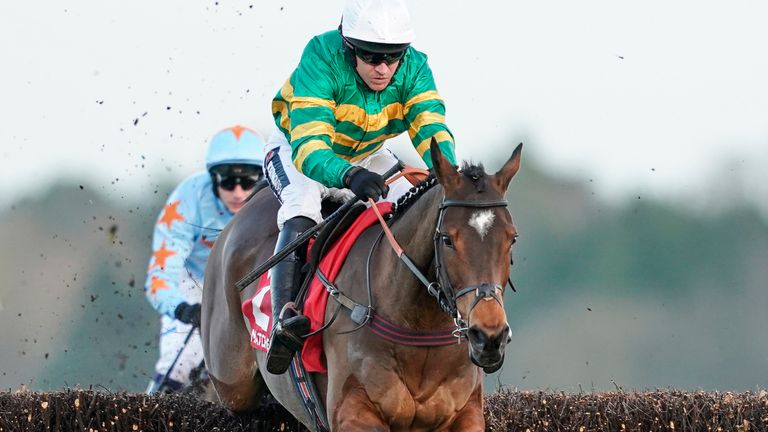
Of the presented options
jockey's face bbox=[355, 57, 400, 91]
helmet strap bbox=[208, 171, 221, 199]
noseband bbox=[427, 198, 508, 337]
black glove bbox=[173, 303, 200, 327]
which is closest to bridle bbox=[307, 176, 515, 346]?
noseband bbox=[427, 198, 508, 337]

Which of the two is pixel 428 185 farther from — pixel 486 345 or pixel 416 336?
pixel 486 345

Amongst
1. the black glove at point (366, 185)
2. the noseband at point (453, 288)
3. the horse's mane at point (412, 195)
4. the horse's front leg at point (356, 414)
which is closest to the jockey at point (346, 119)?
the black glove at point (366, 185)

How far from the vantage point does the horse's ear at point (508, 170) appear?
243 inches

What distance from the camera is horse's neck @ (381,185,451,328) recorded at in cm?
634

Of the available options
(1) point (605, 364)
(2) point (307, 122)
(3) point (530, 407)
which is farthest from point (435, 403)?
(1) point (605, 364)

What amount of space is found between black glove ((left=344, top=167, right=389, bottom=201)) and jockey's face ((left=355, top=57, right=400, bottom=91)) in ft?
2.21

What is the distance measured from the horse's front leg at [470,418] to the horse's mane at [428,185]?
2.93 feet

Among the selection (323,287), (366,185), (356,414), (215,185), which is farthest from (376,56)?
(215,185)

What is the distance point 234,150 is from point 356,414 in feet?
14.5

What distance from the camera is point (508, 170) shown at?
6199 millimetres

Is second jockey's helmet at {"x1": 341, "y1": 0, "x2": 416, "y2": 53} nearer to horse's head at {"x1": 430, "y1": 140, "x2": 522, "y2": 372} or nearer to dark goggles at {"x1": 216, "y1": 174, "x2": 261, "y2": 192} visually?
horse's head at {"x1": 430, "y1": 140, "x2": 522, "y2": 372}

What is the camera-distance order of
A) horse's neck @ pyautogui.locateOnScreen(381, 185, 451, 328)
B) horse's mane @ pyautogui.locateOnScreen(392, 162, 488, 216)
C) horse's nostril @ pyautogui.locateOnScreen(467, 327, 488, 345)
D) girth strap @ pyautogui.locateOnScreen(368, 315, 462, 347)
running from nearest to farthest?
horse's nostril @ pyautogui.locateOnScreen(467, 327, 488, 345), horse's mane @ pyautogui.locateOnScreen(392, 162, 488, 216), horse's neck @ pyautogui.locateOnScreen(381, 185, 451, 328), girth strap @ pyautogui.locateOnScreen(368, 315, 462, 347)

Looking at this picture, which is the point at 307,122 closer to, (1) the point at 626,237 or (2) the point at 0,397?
(2) the point at 0,397

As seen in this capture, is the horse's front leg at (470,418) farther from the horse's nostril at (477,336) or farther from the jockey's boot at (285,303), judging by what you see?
the horse's nostril at (477,336)
